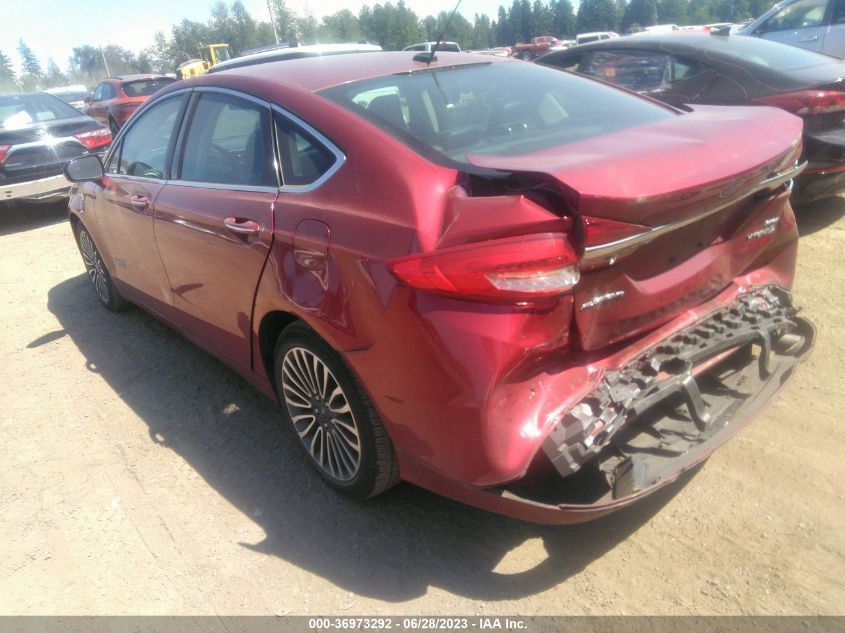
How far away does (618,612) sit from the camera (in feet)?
7.47

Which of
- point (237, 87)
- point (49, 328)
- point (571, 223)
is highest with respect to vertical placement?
point (237, 87)

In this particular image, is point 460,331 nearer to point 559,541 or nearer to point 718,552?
point 559,541

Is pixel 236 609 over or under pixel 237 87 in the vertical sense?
under

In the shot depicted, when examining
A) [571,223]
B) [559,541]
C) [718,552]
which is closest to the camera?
[571,223]

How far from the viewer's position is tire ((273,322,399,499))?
8.43 feet

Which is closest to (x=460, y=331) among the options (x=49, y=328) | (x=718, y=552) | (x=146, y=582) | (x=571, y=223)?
(x=571, y=223)

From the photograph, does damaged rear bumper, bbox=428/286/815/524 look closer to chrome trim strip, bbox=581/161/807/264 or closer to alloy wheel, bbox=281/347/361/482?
chrome trim strip, bbox=581/161/807/264

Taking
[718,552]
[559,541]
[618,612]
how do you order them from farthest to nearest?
[559,541] < [718,552] < [618,612]

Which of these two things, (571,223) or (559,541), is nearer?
(571,223)

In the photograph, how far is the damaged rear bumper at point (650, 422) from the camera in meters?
2.15

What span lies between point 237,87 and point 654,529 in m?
2.57

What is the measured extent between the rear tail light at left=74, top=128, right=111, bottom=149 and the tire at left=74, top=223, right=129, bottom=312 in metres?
4.62

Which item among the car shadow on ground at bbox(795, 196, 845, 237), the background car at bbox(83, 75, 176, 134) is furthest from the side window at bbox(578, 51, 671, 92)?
the background car at bbox(83, 75, 176, 134)

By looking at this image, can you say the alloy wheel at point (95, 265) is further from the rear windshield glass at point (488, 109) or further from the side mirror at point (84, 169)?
the rear windshield glass at point (488, 109)
